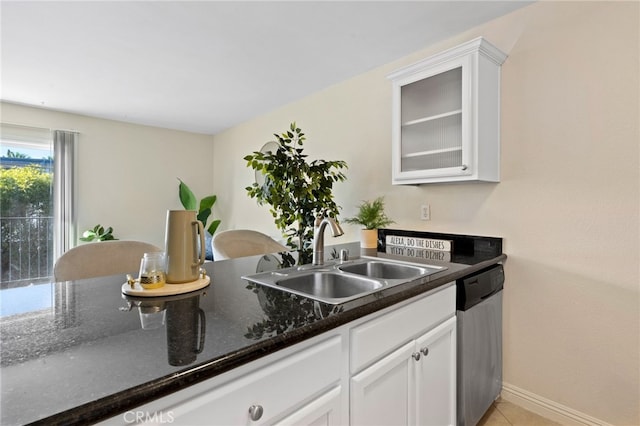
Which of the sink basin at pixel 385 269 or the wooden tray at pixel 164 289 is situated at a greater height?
the wooden tray at pixel 164 289

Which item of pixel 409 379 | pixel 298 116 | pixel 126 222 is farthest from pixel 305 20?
pixel 126 222

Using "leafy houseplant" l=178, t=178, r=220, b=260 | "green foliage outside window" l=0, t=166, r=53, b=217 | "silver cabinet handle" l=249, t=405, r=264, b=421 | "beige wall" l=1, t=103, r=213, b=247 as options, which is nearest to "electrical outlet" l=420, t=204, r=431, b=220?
"silver cabinet handle" l=249, t=405, r=264, b=421

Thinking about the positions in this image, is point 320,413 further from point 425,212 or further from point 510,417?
point 425,212

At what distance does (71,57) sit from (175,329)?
2654 millimetres

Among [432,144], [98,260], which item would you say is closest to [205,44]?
[98,260]

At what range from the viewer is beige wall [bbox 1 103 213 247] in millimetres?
3875

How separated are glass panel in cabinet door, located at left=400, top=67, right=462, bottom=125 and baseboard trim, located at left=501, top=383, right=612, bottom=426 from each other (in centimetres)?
171

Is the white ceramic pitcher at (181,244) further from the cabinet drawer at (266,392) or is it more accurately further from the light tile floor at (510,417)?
the light tile floor at (510,417)

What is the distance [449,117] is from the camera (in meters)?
1.95

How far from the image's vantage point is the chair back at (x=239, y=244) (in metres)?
2.20

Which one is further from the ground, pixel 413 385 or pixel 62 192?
pixel 62 192

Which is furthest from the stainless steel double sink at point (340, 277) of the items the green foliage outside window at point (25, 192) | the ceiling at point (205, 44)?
the green foliage outside window at point (25, 192)

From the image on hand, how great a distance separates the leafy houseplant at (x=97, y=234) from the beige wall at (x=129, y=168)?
5.2 inches

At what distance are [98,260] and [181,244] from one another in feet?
2.64
